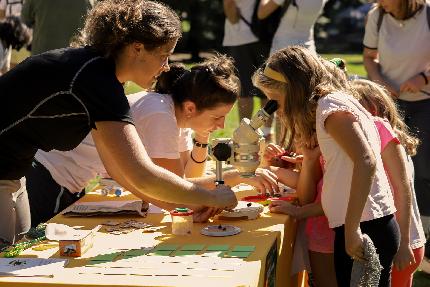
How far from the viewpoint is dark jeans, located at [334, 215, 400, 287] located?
124 inches

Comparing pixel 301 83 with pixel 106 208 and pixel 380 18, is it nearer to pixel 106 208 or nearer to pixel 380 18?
pixel 106 208

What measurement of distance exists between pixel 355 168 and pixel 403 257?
63 cm

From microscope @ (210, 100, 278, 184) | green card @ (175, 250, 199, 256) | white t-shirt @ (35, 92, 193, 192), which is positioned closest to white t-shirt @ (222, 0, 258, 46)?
white t-shirt @ (35, 92, 193, 192)

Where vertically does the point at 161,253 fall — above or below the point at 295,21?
below

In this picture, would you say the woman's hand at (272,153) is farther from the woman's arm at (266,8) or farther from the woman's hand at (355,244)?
the woman's arm at (266,8)

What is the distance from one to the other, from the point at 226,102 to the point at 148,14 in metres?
0.93

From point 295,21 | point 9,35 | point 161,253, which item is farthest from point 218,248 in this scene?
point 9,35

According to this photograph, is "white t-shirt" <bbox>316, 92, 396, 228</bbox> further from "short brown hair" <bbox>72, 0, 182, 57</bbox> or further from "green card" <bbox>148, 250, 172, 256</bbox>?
"green card" <bbox>148, 250, 172, 256</bbox>

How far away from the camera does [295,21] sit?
6379mm

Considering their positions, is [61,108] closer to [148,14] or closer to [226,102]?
[148,14]

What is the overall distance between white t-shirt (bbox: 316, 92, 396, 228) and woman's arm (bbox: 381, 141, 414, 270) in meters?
0.14

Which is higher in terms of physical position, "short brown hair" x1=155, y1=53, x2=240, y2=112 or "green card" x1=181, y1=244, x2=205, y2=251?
"short brown hair" x1=155, y1=53, x2=240, y2=112

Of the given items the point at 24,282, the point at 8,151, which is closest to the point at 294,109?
the point at 8,151

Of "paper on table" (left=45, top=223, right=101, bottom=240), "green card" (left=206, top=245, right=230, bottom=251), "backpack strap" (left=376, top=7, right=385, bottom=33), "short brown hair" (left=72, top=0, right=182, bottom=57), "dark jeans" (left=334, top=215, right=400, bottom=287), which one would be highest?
"short brown hair" (left=72, top=0, right=182, bottom=57)
